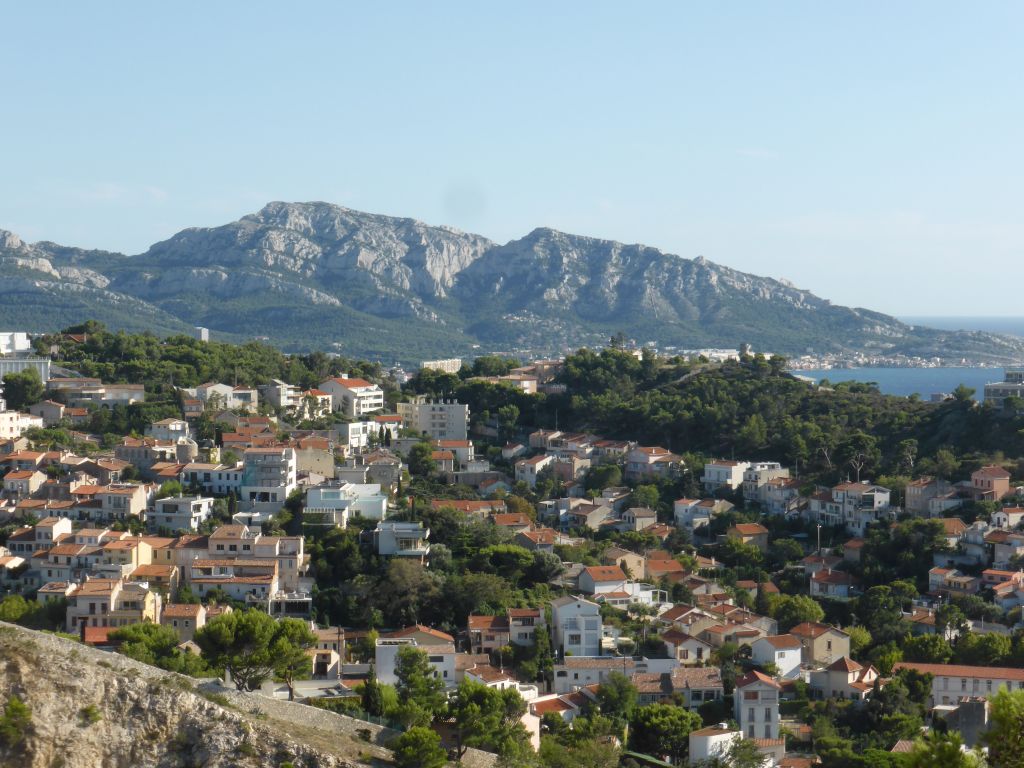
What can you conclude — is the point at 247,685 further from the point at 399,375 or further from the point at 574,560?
the point at 399,375

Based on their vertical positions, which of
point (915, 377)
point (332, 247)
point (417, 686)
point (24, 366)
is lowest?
point (417, 686)

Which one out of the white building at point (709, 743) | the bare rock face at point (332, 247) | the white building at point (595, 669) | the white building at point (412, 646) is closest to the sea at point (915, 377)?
the bare rock face at point (332, 247)

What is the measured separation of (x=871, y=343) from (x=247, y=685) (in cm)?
12386

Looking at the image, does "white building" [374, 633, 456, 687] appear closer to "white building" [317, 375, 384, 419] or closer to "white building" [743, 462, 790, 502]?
"white building" [743, 462, 790, 502]

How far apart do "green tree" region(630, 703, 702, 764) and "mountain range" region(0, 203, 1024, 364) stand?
89695 mm

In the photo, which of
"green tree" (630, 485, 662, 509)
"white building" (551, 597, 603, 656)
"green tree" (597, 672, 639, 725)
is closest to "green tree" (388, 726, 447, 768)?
"green tree" (597, 672, 639, 725)

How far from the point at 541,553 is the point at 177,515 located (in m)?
9.37

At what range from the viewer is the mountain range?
403 ft

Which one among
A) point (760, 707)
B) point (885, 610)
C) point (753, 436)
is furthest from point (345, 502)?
point (753, 436)

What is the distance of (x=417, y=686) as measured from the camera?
81.9ft

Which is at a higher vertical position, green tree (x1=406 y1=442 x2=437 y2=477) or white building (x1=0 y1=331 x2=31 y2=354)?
white building (x1=0 y1=331 x2=31 y2=354)

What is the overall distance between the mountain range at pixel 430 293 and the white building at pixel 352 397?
59.8 m

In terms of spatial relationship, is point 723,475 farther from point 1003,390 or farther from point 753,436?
point 1003,390

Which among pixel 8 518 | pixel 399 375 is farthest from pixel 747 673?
pixel 399 375
